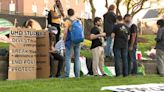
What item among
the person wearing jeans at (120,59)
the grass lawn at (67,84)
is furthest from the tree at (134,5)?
the grass lawn at (67,84)

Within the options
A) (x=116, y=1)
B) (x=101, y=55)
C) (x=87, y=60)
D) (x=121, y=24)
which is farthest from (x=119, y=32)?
(x=116, y=1)

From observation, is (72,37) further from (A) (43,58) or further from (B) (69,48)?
(A) (43,58)

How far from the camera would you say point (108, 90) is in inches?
447

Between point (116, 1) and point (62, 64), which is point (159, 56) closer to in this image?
point (62, 64)

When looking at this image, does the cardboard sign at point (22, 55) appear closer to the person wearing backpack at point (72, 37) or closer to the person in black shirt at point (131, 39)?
the person wearing backpack at point (72, 37)

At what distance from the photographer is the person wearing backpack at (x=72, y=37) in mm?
14188

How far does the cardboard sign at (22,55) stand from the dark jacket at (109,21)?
3.19 m

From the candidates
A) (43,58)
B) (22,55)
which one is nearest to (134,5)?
(43,58)

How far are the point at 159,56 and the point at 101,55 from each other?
78.4 inches

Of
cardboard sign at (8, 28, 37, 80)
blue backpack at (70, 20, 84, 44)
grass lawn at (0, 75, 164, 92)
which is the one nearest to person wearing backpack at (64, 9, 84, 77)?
blue backpack at (70, 20, 84, 44)

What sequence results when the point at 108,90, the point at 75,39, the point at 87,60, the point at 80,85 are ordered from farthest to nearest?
the point at 87,60 < the point at 75,39 < the point at 80,85 < the point at 108,90

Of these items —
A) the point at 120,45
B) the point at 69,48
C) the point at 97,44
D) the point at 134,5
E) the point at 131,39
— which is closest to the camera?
the point at 69,48

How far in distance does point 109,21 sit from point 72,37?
10.8 ft

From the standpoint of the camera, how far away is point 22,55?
14.5 m
